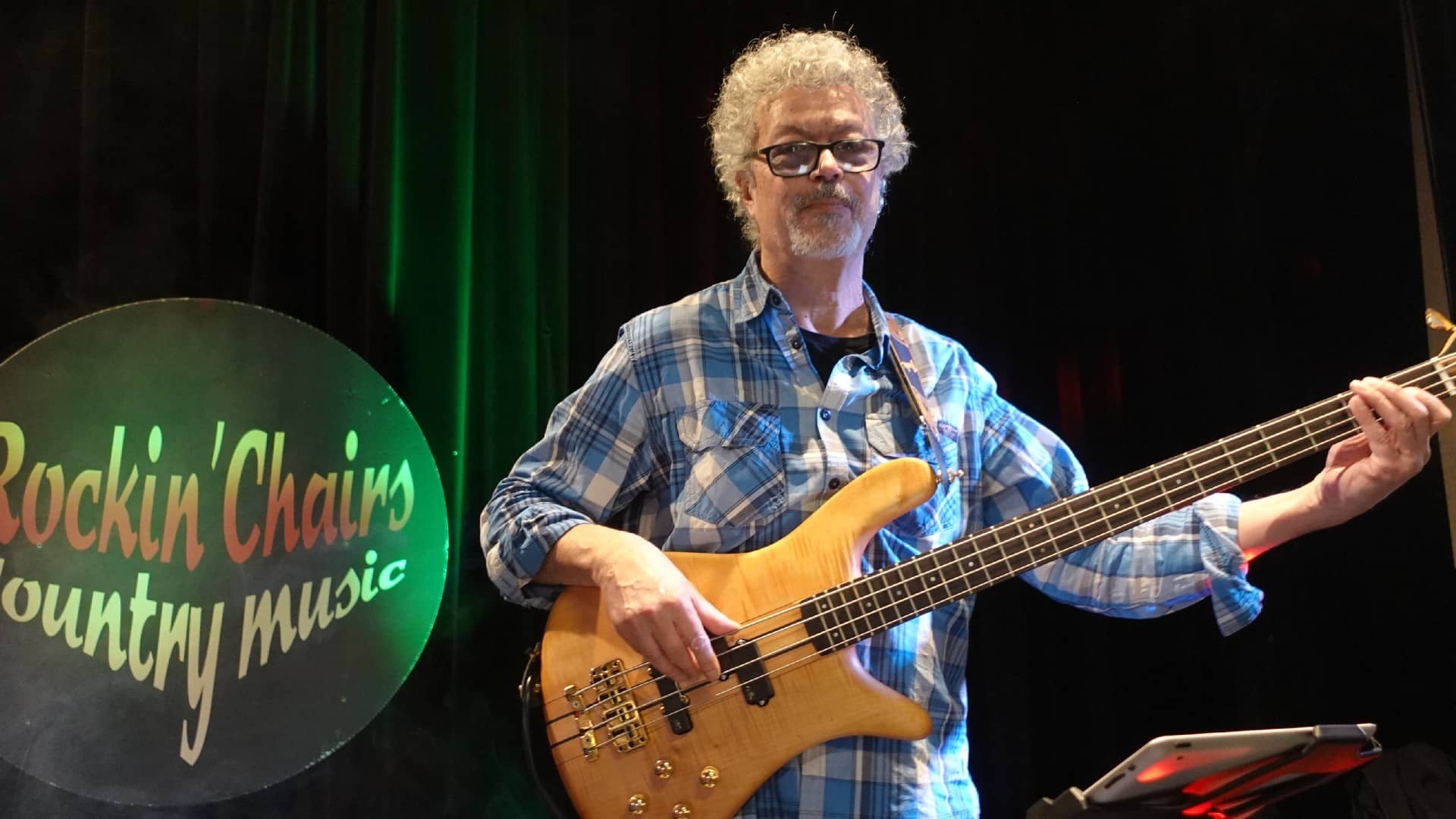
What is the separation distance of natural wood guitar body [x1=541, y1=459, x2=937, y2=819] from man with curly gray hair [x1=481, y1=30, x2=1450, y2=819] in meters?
0.02

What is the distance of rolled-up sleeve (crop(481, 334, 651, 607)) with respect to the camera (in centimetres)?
179

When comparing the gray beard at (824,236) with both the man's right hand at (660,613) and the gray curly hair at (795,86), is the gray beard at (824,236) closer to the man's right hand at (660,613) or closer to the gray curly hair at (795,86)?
the gray curly hair at (795,86)

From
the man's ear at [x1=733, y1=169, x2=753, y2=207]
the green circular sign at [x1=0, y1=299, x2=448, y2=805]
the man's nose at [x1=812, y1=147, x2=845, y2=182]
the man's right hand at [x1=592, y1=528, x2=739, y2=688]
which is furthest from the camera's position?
the man's ear at [x1=733, y1=169, x2=753, y2=207]

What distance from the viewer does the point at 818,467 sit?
1788 mm

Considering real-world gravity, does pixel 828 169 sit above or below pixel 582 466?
above

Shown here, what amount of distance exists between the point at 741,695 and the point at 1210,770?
2.13ft

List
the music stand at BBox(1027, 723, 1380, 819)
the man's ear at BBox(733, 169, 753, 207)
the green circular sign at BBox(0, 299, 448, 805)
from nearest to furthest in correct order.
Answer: the music stand at BBox(1027, 723, 1380, 819) → the green circular sign at BBox(0, 299, 448, 805) → the man's ear at BBox(733, 169, 753, 207)

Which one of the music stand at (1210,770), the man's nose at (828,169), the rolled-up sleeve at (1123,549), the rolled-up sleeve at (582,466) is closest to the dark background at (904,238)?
the rolled-up sleeve at (582,466)

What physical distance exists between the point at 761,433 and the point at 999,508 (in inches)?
19.9

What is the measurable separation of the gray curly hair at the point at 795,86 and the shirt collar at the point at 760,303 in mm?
264

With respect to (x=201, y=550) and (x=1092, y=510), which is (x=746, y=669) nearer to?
(x=1092, y=510)

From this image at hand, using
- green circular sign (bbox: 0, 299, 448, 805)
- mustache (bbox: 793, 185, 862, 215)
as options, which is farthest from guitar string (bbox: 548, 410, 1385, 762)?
mustache (bbox: 793, 185, 862, 215)

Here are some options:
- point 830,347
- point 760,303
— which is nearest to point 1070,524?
point 830,347

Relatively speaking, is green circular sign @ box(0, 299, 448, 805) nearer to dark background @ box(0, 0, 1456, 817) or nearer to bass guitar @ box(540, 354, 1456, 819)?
dark background @ box(0, 0, 1456, 817)
